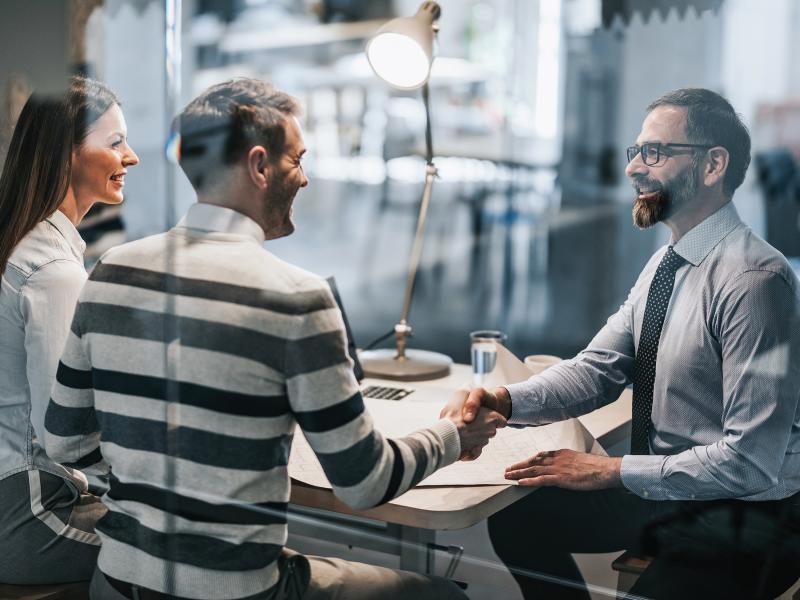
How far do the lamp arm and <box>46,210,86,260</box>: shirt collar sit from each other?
0.59 m

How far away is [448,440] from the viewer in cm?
138

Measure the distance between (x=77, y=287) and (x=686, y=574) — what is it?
3.52 ft

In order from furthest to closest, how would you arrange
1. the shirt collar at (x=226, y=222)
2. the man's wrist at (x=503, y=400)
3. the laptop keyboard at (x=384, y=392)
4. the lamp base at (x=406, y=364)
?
the lamp base at (x=406, y=364) → the laptop keyboard at (x=384, y=392) → the man's wrist at (x=503, y=400) → the shirt collar at (x=226, y=222)

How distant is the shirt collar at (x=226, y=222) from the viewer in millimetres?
1301

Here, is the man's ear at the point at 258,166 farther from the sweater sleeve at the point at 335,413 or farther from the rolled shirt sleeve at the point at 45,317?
the rolled shirt sleeve at the point at 45,317

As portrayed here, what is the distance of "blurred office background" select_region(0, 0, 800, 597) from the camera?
123 cm

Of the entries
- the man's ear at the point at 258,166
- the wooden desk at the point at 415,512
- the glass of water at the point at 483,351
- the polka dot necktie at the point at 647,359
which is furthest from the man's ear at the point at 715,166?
the man's ear at the point at 258,166

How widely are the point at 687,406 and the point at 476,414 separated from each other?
1.15 ft

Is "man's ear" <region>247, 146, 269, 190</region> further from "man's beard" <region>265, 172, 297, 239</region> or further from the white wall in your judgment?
the white wall

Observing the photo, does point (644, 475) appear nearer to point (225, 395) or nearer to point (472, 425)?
point (472, 425)

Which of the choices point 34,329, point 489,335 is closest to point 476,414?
point 489,335

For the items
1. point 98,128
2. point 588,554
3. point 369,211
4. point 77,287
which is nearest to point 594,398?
point 588,554

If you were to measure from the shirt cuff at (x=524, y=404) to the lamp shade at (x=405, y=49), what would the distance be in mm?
562

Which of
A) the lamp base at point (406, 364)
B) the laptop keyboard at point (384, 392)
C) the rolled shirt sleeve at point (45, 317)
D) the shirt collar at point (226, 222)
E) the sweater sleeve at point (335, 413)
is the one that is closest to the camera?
the sweater sleeve at point (335, 413)
